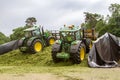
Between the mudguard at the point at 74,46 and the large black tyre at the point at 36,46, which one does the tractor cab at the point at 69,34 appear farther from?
the large black tyre at the point at 36,46

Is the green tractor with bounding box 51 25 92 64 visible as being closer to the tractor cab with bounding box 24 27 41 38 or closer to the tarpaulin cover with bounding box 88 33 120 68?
the tarpaulin cover with bounding box 88 33 120 68

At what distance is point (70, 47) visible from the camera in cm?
1655

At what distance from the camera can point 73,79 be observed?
37.2ft

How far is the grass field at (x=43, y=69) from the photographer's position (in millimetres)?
11783

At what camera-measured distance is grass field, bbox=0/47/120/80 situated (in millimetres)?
11783

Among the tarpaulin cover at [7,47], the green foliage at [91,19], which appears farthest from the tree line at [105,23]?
the tarpaulin cover at [7,47]

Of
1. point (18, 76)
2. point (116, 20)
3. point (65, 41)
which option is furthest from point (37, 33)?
point (116, 20)

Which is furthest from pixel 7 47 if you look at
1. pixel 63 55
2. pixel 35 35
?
pixel 63 55

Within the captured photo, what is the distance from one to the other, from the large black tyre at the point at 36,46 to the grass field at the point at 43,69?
42cm

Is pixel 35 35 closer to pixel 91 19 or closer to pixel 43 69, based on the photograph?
pixel 43 69

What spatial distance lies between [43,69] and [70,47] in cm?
259

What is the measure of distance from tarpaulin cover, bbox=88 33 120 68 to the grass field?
58 centimetres

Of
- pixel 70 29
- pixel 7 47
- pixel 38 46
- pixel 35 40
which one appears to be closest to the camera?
pixel 70 29

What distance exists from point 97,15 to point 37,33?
105ft
